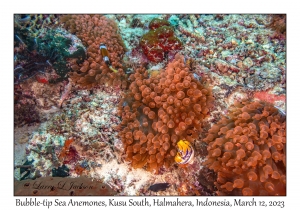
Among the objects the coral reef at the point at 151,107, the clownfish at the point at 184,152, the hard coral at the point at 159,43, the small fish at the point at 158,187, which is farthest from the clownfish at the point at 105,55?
the small fish at the point at 158,187

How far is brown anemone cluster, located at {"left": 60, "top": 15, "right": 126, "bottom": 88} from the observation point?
3.69m

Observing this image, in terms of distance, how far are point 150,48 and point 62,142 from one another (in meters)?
→ 2.10

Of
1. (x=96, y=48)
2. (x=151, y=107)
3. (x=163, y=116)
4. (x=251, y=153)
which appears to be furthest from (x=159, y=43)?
(x=251, y=153)

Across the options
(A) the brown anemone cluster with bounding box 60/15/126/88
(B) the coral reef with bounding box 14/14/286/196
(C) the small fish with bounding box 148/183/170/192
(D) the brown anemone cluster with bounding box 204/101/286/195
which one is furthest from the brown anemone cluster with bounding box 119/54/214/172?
(A) the brown anemone cluster with bounding box 60/15/126/88

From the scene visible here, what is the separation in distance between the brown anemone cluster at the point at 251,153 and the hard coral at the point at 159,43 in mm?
1676

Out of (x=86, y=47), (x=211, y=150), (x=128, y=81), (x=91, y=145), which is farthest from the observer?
(x=86, y=47)

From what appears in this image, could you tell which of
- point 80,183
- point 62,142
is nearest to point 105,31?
point 62,142

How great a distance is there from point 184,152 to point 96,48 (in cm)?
234

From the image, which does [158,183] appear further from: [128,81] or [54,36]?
[54,36]

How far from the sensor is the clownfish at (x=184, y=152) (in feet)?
9.48

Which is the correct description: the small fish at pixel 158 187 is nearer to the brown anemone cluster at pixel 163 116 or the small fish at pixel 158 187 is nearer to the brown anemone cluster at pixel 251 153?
the brown anemone cluster at pixel 163 116

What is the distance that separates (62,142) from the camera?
10.6ft

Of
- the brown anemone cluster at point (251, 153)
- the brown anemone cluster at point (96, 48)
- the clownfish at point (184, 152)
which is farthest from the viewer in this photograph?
the brown anemone cluster at point (96, 48)

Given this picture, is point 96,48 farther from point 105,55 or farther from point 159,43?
point 159,43
